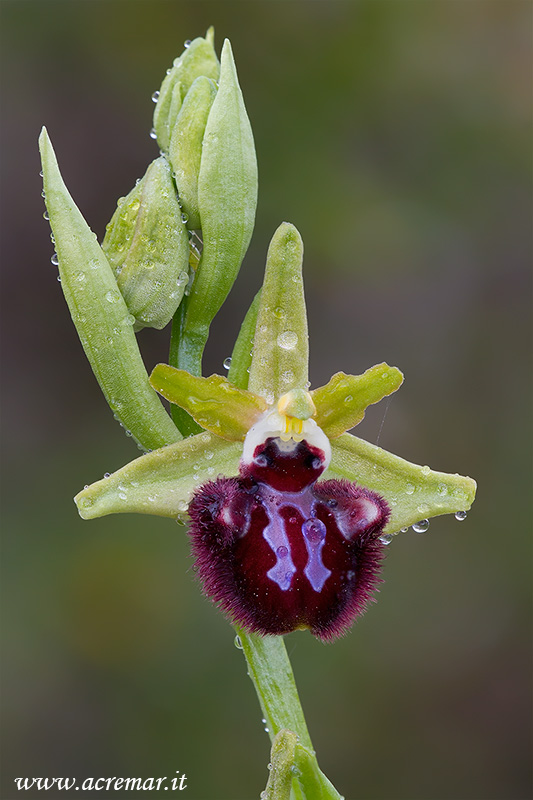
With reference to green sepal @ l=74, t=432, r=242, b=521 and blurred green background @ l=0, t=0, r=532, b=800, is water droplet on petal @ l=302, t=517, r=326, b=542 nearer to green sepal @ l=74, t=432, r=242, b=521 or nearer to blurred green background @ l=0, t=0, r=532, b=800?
green sepal @ l=74, t=432, r=242, b=521

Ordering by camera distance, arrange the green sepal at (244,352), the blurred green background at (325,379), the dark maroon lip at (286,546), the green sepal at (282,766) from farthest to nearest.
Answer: the blurred green background at (325,379)
the green sepal at (244,352)
the green sepal at (282,766)
the dark maroon lip at (286,546)

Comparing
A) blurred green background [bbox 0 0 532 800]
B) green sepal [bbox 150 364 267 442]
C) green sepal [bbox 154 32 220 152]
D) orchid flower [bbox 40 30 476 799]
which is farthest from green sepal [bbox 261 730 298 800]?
blurred green background [bbox 0 0 532 800]

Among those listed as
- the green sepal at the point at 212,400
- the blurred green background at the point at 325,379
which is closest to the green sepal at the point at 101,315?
the green sepal at the point at 212,400

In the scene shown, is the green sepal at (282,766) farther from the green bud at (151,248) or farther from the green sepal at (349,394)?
the green bud at (151,248)

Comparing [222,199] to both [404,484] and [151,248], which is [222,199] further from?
[404,484]

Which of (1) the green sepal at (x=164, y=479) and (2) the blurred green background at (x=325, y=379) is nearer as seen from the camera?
(1) the green sepal at (x=164, y=479)

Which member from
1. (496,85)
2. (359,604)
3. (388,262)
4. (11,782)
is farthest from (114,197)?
(359,604)
